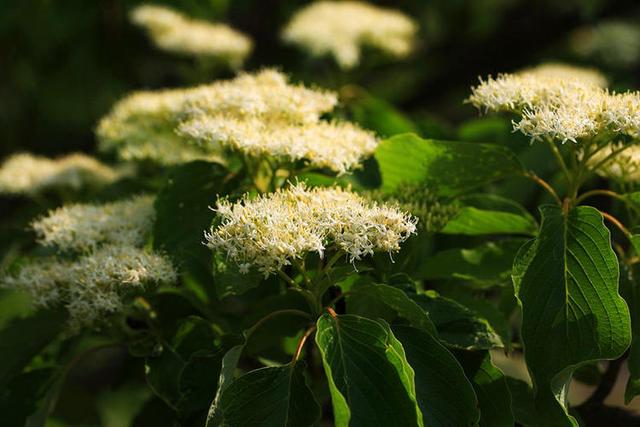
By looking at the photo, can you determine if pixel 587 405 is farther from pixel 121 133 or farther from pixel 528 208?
pixel 121 133

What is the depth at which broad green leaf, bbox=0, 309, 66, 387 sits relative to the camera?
162 centimetres

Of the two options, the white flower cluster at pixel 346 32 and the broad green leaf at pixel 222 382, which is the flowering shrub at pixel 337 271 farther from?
the white flower cluster at pixel 346 32

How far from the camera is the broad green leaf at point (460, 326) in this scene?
1.32 metres

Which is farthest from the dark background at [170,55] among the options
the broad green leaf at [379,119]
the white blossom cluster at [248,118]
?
the white blossom cluster at [248,118]

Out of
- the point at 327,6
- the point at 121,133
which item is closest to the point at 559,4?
the point at 327,6

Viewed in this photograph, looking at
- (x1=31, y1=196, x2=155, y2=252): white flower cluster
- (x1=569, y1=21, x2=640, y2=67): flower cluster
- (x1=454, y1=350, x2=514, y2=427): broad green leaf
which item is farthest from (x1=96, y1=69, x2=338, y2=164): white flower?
(x1=569, y1=21, x2=640, y2=67): flower cluster

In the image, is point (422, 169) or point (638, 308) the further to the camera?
point (422, 169)

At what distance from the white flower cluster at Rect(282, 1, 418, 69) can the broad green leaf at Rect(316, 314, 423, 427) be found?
1730 millimetres

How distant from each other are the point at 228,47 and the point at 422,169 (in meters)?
1.39

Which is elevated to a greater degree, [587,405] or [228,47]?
[228,47]

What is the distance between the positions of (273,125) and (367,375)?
64cm

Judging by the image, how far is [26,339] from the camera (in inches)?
64.9

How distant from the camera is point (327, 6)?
128 inches

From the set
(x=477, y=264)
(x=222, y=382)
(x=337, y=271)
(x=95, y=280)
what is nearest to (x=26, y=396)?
(x=95, y=280)
